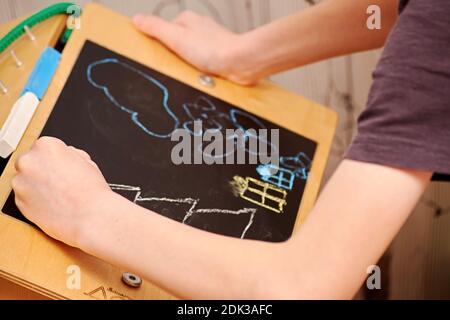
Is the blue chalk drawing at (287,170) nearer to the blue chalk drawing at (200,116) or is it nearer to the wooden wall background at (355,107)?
the blue chalk drawing at (200,116)

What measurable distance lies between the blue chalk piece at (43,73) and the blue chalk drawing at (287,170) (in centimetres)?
30

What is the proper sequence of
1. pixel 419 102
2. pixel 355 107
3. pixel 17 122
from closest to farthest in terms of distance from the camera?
pixel 419 102
pixel 17 122
pixel 355 107

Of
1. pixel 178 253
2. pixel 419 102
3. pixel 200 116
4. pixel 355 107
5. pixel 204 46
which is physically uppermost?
pixel 355 107

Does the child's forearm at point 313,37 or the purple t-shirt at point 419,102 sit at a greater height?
the child's forearm at point 313,37

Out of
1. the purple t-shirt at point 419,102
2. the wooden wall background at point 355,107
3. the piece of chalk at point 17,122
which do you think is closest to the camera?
the purple t-shirt at point 419,102

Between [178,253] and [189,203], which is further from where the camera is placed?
[189,203]

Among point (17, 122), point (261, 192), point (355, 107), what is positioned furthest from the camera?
point (355, 107)

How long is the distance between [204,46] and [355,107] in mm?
501

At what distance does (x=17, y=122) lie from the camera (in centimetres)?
63

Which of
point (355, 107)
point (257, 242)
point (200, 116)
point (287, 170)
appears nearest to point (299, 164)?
point (287, 170)

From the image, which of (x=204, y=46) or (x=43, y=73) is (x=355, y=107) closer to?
(x=204, y=46)

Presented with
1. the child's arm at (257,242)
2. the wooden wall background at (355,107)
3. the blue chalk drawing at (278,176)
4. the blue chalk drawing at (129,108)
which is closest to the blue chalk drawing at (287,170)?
the blue chalk drawing at (278,176)

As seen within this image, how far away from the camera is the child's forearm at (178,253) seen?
49cm
